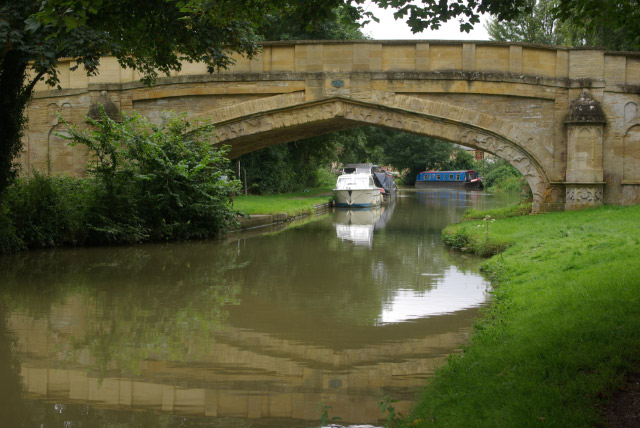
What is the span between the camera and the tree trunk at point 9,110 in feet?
35.0

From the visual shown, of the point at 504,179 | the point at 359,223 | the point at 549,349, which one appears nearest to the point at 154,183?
the point at 359,223

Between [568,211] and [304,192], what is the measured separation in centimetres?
1971

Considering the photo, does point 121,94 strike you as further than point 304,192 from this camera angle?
No

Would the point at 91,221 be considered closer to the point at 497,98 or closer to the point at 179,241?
the point at 179,241

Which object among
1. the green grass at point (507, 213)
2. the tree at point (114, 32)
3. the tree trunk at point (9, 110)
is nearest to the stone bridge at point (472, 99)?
the green grass at point (507, 213)

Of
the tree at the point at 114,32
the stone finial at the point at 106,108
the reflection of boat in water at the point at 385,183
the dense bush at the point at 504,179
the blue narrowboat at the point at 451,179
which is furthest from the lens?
the blue narrowboat at the point at 451,179

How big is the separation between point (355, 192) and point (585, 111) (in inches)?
588

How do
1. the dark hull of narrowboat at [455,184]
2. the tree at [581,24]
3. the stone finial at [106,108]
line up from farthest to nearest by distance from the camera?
the dark hull of narrowboat at [455,184] → the stone finial at [106,108] → the tree at [581,24]

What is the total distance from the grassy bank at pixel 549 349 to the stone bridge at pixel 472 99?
278 inches

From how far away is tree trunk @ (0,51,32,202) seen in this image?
1067 centimetres

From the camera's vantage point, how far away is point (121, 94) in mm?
16938

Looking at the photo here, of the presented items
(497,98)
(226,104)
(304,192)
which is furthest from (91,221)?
(304,192)

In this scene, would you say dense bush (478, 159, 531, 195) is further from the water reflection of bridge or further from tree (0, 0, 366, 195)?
the water reflection of bridge

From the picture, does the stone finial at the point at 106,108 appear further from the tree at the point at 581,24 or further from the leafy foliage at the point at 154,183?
the tree at the point at 581,24
